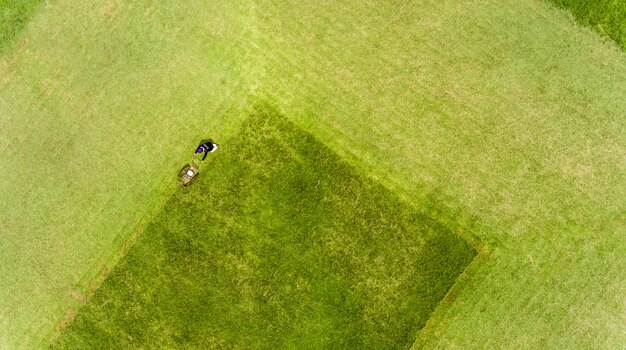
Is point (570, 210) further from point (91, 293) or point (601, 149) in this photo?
point (91, 293)

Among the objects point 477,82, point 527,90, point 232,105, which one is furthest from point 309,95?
point 527,90

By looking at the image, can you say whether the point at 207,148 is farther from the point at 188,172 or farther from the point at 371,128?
the point at 371,128

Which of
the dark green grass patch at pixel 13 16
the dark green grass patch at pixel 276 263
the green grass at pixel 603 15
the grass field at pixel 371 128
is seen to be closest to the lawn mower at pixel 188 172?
the dark green grass patch at pixel 276 263

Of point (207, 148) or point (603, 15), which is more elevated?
Result: point (603, 15)

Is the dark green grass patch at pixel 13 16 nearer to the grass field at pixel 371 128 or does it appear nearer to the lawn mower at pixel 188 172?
the grass field at pixel 371 128

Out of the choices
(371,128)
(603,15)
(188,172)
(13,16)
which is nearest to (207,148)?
(188,172)

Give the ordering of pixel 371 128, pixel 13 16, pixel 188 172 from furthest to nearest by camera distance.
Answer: pixel 13 16
pixel 371 128
pixel 188 172
